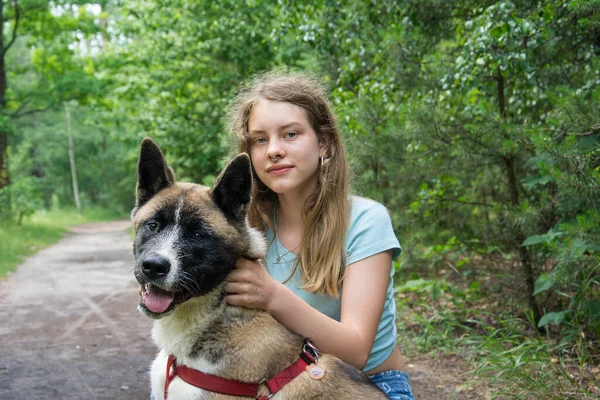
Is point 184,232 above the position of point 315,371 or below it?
above

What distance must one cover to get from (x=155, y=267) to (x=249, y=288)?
44cm

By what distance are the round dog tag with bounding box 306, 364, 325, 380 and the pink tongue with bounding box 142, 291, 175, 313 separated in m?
0.68

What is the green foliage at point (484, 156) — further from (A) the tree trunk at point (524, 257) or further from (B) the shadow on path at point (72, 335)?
(B) the shadow on path at point (72, 335)

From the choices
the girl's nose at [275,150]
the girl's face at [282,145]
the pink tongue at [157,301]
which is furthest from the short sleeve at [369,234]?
the pink tongue at [157,301]

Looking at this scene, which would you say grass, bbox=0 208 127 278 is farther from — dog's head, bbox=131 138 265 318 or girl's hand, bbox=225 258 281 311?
girl's hand, bbox=225 258 281 311

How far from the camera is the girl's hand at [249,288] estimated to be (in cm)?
248

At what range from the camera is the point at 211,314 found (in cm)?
250

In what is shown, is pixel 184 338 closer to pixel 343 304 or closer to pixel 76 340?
pixel 343 304

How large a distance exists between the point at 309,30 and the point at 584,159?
3.10 metres

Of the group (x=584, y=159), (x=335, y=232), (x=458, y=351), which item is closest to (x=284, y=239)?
(x=335, y=232)

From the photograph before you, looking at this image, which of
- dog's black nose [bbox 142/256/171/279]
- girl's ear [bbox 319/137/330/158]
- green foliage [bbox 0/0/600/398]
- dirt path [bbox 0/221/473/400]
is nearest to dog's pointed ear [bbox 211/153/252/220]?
dog's black nose [bbox 142/256/171/279]

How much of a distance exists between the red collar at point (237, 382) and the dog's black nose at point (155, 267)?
47 centimetres

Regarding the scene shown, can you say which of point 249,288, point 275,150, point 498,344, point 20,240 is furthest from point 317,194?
point 20,240

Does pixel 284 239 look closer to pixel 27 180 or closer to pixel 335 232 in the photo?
pixel 335 232
